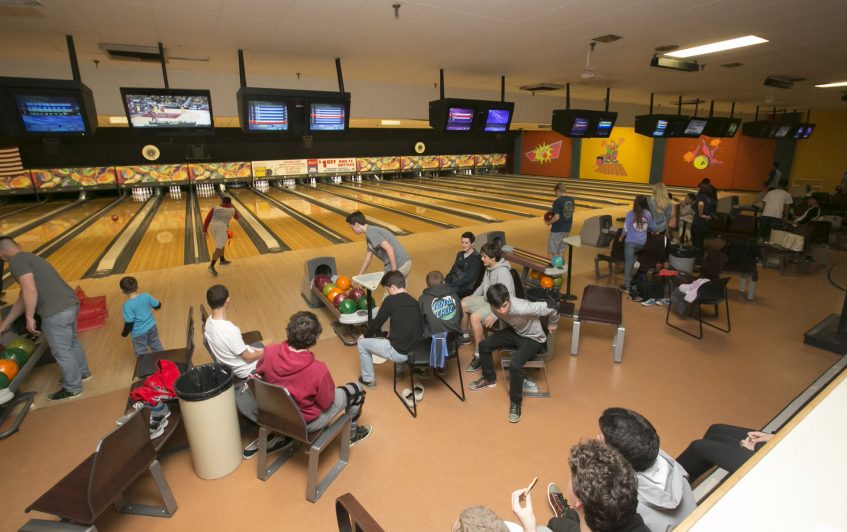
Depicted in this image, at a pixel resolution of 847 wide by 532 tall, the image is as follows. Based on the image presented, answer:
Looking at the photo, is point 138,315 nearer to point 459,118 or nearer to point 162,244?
point 459,118

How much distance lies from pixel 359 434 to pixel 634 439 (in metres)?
1.77

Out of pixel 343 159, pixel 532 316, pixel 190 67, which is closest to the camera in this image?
pixel 532 316

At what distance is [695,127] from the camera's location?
9625 millimetres

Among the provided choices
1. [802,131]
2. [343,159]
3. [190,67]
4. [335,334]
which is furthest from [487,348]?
[343,159]

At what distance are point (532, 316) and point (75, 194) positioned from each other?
18424 mm

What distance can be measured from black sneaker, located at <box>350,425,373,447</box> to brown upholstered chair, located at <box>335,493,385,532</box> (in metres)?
1.33

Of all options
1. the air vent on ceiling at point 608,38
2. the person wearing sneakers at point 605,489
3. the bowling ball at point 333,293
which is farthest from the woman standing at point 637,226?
the person wearing sneakers at point 605,489

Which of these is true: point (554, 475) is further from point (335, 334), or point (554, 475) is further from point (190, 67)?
point (190, 67)

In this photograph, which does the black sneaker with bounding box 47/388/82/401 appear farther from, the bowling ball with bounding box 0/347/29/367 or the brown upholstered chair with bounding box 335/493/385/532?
the brown upholstered chair with bounding box 335/493/385/532

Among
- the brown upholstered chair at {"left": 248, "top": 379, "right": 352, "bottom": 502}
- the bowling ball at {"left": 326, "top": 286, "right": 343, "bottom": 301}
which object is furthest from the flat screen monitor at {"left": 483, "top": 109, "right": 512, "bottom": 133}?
the brown upholstered chair at {"left": 248, "top": 379, "right": 352, "bottom": 502}

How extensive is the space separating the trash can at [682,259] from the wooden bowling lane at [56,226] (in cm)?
1062

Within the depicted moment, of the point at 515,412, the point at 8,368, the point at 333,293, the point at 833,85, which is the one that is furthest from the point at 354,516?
the point at 833,85

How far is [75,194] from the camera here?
1559 cm

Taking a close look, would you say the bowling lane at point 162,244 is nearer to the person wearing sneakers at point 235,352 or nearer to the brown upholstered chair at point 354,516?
the person wearing sneakers at point 235,352
